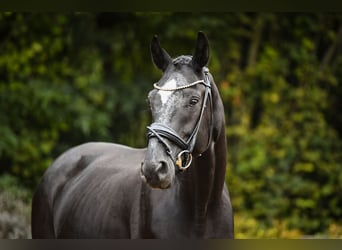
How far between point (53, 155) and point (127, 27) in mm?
2101

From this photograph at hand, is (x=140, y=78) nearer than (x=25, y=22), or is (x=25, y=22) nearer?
(x=25, y=22)

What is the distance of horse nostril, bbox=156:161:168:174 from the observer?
9.87 ft

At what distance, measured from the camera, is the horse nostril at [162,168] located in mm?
3008

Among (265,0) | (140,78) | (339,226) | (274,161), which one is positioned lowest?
(339,226)

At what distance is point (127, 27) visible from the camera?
30.6 feet

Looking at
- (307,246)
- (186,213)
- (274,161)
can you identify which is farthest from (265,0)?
(274,161)

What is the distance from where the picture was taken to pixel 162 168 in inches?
119

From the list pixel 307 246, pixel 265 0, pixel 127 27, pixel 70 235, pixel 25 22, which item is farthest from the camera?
pixel 127 27

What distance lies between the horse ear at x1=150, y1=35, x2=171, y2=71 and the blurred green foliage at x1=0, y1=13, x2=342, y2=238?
521 cm

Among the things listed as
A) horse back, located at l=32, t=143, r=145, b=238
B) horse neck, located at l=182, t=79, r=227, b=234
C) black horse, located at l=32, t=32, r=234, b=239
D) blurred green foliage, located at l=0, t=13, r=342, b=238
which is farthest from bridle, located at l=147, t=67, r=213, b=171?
blurred green foliage, located at l=0, t=13, r=342, b=238

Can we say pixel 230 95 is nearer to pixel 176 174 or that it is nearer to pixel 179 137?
pixel 176 174

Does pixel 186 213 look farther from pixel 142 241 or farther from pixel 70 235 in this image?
pixel 70 235

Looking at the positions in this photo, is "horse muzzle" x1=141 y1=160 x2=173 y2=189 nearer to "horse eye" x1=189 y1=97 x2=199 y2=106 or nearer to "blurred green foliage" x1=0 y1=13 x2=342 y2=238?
"horse eye" x1=189 y1=97 x2=199 y2=106

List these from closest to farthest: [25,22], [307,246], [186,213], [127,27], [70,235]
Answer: [186,213] < [70,235] < [307,246] < [25,22] < [127,27]
